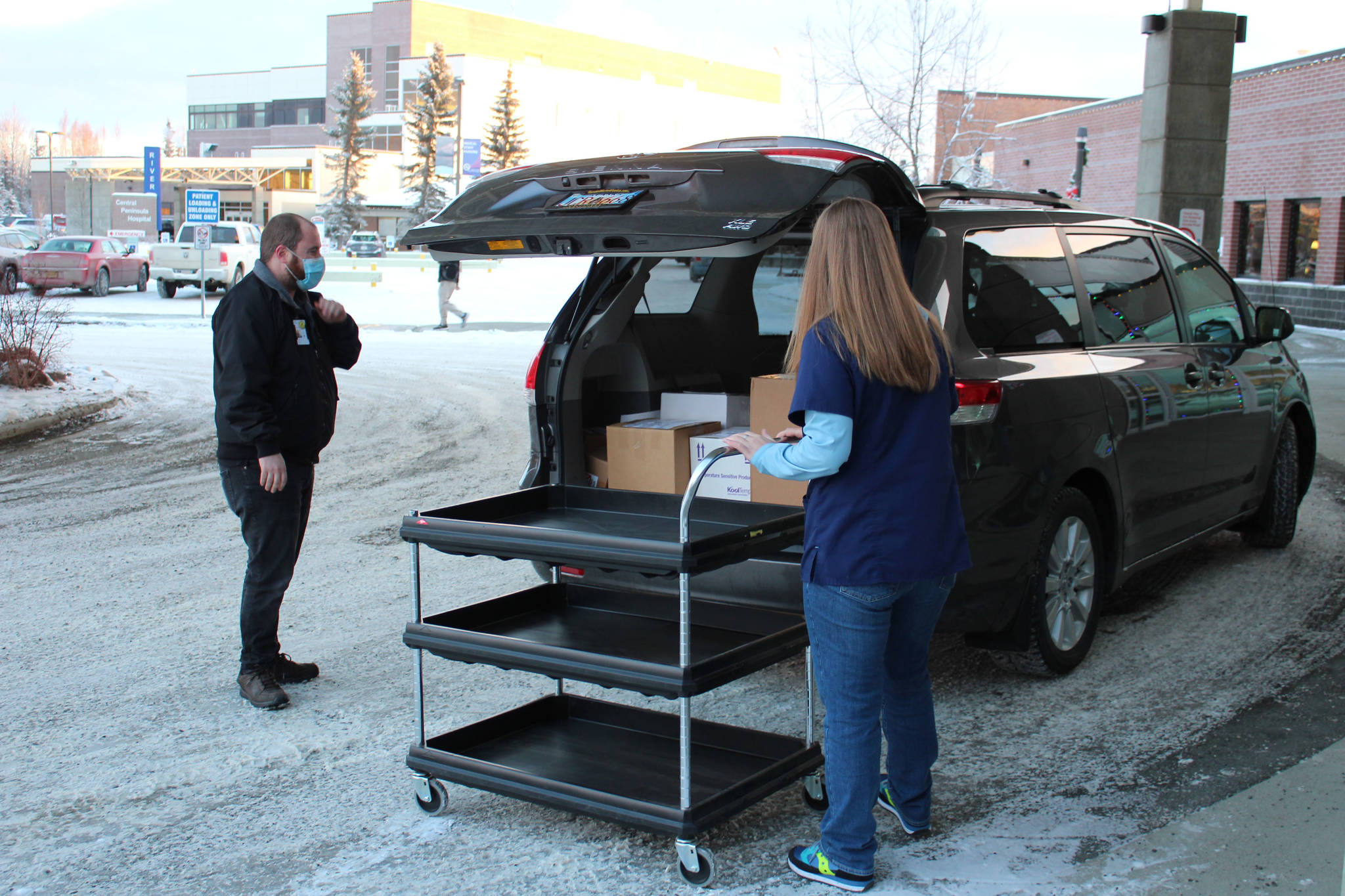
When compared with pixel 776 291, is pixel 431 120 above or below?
above

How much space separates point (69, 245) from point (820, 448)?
3353cm

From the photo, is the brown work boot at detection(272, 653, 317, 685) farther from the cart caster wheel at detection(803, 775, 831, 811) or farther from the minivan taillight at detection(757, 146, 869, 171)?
the minivan taillight at detection(757, 146, 869, 171)

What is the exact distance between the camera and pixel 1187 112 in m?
14.6

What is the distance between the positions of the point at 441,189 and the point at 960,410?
7815 centimetres

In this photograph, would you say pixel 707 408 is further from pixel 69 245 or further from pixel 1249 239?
pixel 69 245

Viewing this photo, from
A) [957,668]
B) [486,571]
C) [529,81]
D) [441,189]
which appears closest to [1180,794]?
[957,668]

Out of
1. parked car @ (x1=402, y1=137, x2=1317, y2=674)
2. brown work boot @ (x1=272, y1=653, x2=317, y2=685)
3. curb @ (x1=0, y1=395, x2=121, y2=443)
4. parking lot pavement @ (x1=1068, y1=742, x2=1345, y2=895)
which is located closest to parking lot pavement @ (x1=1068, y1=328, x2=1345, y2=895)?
parking lot pavement @ (x1=1068, y1=742, x2=1345, y2=895)

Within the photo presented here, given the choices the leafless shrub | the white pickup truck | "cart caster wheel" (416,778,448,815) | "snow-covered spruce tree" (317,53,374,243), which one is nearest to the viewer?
"cart caster wheel" (416,778,448,815)

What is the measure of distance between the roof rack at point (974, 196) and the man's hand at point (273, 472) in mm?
2803

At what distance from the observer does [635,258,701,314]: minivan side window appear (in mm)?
5725

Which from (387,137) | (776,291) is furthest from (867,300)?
(387,137)

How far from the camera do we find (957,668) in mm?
5312

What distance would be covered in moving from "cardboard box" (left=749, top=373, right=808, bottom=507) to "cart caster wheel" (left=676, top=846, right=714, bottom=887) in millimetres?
1503

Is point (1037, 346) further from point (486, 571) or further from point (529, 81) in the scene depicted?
point (529, 81)
